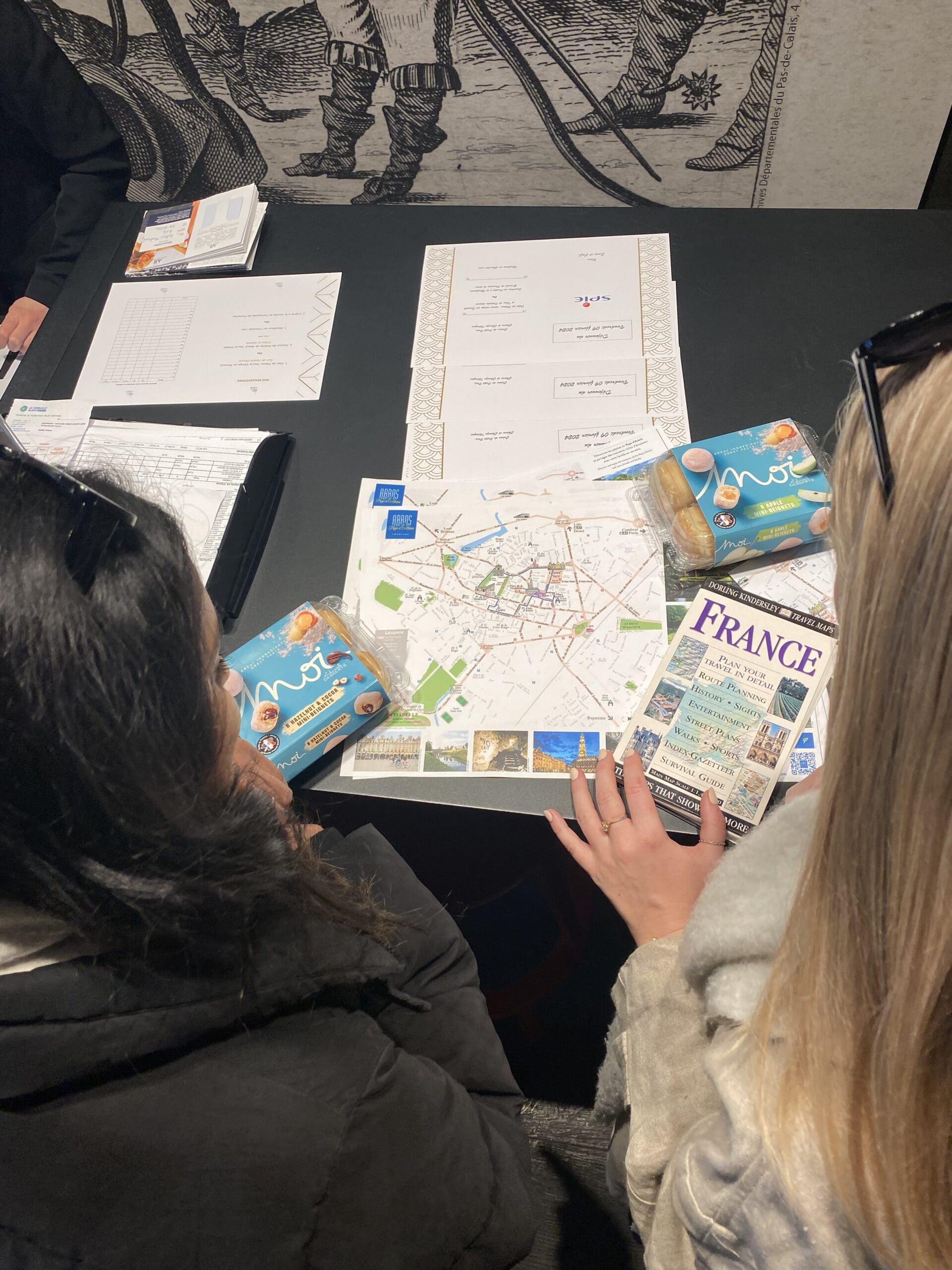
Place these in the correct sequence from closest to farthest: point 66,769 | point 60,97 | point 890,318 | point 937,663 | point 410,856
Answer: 1. point 937,663
2. point 66,769
3. point 410,856
4. point 890,318
5. point 60,97

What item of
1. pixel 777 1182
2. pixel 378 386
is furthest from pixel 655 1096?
pixel 378 386

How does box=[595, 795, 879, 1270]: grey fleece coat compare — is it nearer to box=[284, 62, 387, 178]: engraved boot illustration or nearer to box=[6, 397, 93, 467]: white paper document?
box=[6, 397, 93, 467]: white paper document

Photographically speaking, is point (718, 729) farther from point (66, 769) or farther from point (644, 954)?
point (66, 769)

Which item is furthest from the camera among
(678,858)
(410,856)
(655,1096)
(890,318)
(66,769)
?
(890,318)

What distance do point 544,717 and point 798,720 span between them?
0.92ft

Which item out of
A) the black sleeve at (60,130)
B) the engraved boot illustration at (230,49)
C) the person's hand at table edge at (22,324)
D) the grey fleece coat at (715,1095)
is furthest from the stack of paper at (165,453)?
the engraved boot illustration at (230,49)

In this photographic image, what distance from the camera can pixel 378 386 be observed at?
1257 mm

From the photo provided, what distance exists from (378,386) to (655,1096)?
1.03 m

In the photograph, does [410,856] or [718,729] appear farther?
[410,856]

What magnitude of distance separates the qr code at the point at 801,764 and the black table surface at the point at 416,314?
1.61ft

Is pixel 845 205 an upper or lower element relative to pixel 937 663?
upper

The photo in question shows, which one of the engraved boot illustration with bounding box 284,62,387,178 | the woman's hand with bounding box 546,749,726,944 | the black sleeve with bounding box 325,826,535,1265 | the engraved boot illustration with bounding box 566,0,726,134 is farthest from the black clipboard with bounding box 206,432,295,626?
the engraved boot illustration with bounding box 566,0,726,134

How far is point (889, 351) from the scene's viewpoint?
1.50 ft

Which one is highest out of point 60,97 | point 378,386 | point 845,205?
point 845,205
